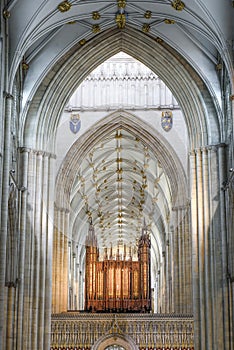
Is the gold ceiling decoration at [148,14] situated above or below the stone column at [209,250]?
above

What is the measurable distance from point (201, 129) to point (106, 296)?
54.5ft

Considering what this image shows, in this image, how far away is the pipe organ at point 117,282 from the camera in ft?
126

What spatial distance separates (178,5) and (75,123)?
1281cm

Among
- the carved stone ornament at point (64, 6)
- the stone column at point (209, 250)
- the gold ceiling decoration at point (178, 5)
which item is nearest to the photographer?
the carved stone ornament at point (64, 6)

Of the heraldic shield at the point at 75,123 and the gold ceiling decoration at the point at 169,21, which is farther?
the heraldic shield at the point at 75,123

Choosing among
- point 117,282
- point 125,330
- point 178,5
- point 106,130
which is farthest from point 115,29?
point 117,282

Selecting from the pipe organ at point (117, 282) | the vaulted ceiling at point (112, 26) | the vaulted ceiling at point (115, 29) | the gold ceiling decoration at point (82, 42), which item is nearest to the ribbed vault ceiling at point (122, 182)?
the pipe organ at point (117, 282)

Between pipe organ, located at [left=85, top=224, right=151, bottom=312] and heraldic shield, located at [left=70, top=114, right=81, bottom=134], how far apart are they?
877 cm

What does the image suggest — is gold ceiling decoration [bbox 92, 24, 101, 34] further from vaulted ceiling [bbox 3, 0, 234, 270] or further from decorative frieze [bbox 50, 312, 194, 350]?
decorative frieze [bbox 50, 312, 194, 350]

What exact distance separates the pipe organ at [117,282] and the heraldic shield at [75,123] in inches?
345

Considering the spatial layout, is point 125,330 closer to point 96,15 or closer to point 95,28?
point 95,28

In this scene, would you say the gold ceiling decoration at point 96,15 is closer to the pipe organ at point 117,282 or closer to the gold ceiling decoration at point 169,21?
the gold ceiling decoration at point 169,21

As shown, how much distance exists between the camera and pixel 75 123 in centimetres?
3394

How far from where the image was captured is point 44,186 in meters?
25.2
